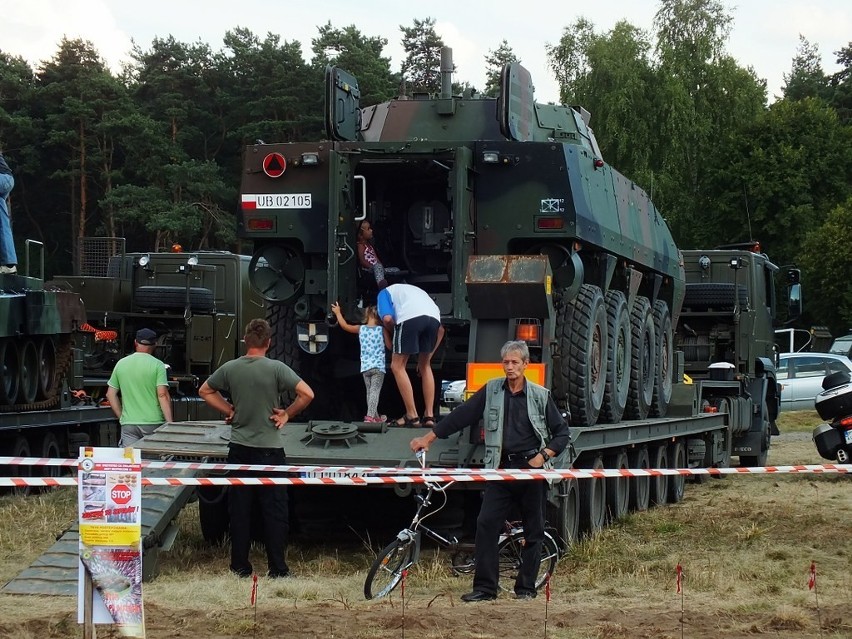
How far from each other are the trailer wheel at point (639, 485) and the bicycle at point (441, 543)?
4.69 meters

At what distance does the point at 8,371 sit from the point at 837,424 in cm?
932

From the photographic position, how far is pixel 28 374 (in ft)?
57.2

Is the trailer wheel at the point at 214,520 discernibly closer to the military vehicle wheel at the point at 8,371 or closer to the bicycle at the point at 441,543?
the bicycle at the point at 441,543

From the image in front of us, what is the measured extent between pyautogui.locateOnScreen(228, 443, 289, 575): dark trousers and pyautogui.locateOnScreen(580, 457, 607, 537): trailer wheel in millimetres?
3141

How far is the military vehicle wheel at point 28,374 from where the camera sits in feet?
55.9

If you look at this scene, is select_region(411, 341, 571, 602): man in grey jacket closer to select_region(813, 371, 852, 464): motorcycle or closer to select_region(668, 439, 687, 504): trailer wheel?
select_region(668, 439, 687, 504): trailer wheel

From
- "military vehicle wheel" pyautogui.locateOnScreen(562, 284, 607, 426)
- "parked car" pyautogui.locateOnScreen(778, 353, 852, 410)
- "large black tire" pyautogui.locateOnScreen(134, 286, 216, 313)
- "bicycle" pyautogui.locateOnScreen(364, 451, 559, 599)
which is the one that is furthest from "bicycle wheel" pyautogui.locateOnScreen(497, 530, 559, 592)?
A: "parked car" pyautogui.locateOnScreen(778, 353, 852, 410)

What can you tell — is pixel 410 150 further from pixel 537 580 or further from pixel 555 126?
pixel 537 580

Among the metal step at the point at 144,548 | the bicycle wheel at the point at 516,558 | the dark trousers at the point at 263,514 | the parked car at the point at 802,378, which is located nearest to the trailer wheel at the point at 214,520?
the metal step at the point at 144,548

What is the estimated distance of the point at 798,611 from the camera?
884 cm

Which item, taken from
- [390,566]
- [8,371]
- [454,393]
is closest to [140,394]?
[390,566]

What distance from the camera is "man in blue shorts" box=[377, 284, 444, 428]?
483 inches

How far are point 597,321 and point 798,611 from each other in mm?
4961

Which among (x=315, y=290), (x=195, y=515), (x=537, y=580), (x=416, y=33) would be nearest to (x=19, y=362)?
(x=195, y=515)
